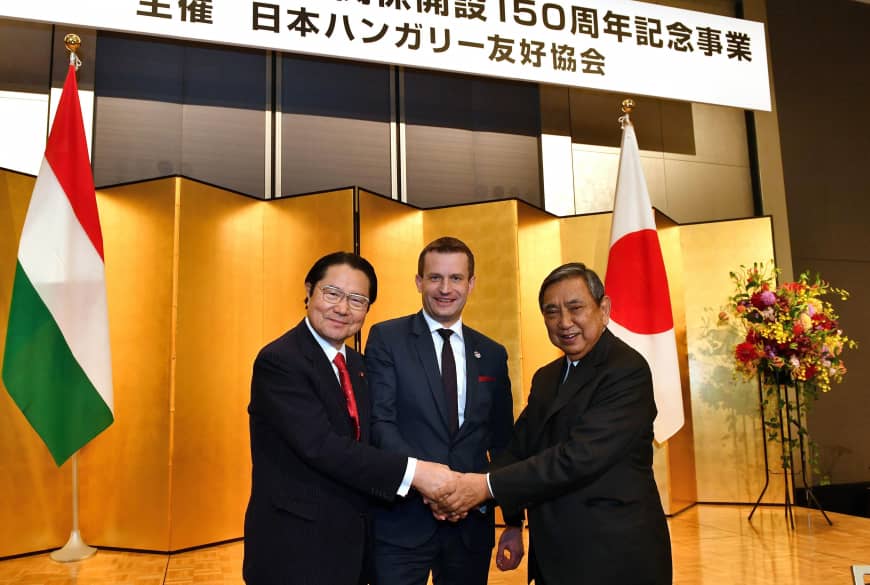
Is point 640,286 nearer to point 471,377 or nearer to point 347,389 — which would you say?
point 471,377

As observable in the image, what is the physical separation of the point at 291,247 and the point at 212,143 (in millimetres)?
1299

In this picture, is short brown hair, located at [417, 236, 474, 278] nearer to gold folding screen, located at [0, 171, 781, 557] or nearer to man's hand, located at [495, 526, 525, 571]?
man's hand, located at [495, 526, 525, 571]

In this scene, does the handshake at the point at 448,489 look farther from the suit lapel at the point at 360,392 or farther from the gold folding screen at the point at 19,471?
the gold folding screen at the point at 19,471

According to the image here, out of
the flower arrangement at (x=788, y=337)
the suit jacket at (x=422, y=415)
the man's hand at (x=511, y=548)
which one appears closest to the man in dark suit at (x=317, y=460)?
the suit jacket at (x=422, y=415)

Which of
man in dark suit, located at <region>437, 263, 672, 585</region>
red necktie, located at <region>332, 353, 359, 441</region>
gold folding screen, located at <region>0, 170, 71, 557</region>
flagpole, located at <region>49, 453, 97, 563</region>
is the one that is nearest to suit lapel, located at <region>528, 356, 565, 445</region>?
man in dark suit, located at <region>437, 263, 672, 585</region>

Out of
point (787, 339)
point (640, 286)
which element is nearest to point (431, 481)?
point (640, 286)

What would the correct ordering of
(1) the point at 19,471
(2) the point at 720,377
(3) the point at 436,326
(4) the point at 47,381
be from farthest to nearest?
1. (2) the point at 720,377
2. (1) the point at 19,471
3. (4) the point at 47,381
4. (3) the point at 436,326

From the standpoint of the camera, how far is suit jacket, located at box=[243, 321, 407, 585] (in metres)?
1.83

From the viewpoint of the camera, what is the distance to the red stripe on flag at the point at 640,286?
5293 millimetres

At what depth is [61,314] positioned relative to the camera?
432 cm

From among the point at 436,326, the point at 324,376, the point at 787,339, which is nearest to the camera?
the point at 324,376

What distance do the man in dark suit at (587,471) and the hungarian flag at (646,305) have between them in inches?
127

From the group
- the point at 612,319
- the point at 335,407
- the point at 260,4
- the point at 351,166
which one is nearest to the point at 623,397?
the point at 335,407

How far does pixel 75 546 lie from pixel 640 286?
4.15 metres
